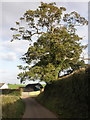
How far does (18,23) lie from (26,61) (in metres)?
8.12

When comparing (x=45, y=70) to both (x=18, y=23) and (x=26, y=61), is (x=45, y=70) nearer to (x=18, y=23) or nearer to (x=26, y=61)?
(x=26, y=61)

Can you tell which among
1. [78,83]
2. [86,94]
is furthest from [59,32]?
[86,94]

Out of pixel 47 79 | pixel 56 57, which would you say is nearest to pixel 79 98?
pixel 47 79

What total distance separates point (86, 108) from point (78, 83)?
4.34 m

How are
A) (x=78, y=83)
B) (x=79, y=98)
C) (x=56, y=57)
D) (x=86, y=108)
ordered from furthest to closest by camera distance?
(x=56, y=57)
(x=78, y=83)
(x=79, y=98)
(x=86, y=108)

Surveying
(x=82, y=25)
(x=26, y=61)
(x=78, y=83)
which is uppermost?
(x=82, y=25)

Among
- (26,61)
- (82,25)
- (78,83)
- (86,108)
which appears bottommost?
(86,108)

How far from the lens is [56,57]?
3925cm

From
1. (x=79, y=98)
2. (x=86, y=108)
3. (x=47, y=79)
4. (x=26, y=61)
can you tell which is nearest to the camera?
(x=86, y=108)

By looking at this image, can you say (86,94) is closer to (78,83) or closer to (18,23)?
(78,83)

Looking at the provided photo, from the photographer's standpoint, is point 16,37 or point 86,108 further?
point 16,37

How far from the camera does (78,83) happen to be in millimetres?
21438

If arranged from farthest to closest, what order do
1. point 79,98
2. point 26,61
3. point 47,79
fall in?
point 26,61
point 47,79
point 79,98

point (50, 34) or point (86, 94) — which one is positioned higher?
point (50, 34)
